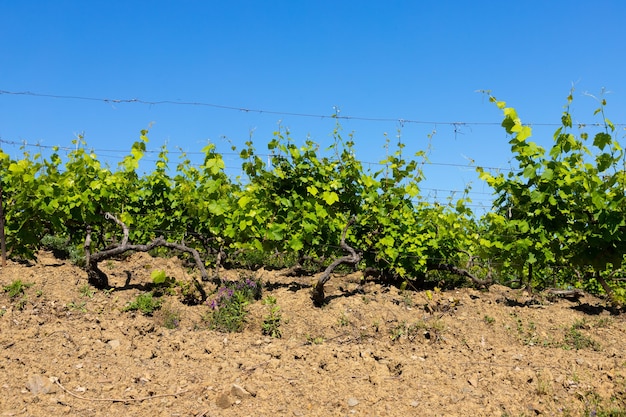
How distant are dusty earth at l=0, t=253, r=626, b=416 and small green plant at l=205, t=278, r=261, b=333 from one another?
0.34ft

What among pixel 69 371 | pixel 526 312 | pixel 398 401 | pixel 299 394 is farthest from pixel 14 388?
pixel 526 312

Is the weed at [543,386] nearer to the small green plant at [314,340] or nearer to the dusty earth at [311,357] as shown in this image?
the dusty earth at [311,357]

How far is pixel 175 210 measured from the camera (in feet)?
28.0

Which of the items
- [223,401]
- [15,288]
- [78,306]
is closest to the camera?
[223,401]

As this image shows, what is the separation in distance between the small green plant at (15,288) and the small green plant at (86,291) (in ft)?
1.93

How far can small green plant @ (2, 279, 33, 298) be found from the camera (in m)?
5.77

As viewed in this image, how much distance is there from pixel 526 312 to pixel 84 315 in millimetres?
4815

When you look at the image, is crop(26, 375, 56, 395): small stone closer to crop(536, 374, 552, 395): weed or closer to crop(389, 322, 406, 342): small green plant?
crop(389, 322, 406, 342): small green plant

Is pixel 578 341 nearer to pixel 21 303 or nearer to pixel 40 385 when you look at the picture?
pixel 40 385

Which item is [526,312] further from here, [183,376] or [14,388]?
[14,388]

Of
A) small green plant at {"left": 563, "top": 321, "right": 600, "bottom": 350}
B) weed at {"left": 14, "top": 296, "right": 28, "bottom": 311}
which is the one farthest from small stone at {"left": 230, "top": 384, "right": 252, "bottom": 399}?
small green plant at {"left": 563, "top": 321, "right": 600, "bottom": 350}

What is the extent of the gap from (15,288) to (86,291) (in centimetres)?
73

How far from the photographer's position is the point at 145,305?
18.1 ft

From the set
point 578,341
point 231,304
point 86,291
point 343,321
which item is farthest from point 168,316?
point 578,341
